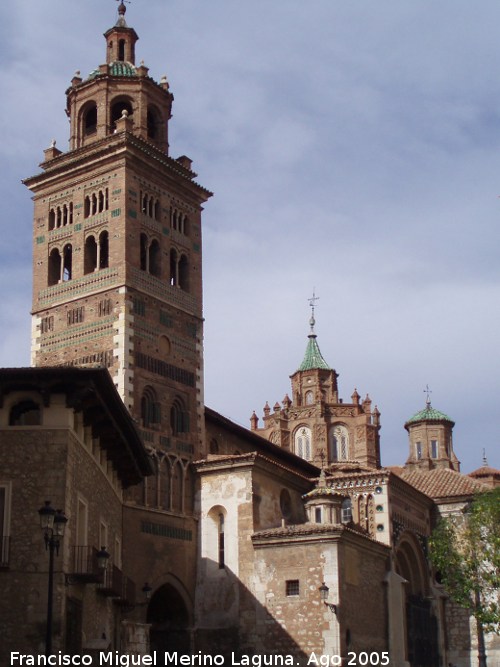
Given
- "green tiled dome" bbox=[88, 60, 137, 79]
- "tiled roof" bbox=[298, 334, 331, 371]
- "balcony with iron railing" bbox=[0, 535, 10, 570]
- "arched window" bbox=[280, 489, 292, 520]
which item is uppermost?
"green tiled dome" bbox=[88, 60, 137, 79]

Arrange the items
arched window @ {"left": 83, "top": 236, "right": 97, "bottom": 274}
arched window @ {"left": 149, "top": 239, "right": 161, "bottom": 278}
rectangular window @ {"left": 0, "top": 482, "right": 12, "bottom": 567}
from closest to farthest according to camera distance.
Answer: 1. rectangular window @ {"left": 0, "top": 482, "right": 12, "bottom": 567}
2. arched window @ {"left": 83, "top": 236, "right": 97, "bottom": 274}
3. arched window @ {"left": 149, "top": 239, "right": 161, "bottom": 278}

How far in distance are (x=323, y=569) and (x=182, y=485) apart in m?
6.82

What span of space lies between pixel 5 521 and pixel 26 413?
2443 mm

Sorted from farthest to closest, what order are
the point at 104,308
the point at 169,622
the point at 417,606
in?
the point at 417,606 → the point at 104,308 → the point at 169,622

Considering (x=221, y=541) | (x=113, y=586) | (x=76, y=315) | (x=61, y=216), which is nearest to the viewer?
(x=113, y=586)

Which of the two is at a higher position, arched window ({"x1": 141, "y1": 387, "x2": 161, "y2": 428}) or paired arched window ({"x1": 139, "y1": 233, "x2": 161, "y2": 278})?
paired arched window ({"x1": 139, "y1": 233, "x2": 161, "y2": 278})

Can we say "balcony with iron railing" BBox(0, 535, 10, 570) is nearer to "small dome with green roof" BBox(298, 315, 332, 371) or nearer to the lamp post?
the lamp post

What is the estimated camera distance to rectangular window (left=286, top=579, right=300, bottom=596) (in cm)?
4022

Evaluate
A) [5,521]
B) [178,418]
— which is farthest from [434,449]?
[5,521]

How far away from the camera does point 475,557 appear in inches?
1805

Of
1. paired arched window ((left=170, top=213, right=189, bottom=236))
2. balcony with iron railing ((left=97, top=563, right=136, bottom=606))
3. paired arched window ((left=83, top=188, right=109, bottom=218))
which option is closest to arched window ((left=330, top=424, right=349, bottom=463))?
paired arched window ((left=170, top=213, right=189, bottom=236))

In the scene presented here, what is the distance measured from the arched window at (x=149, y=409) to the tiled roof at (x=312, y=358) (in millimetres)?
40909

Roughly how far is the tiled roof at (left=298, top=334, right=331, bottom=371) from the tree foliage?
31771mm

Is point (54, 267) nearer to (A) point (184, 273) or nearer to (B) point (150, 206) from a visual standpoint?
(B) point (150, 206)
